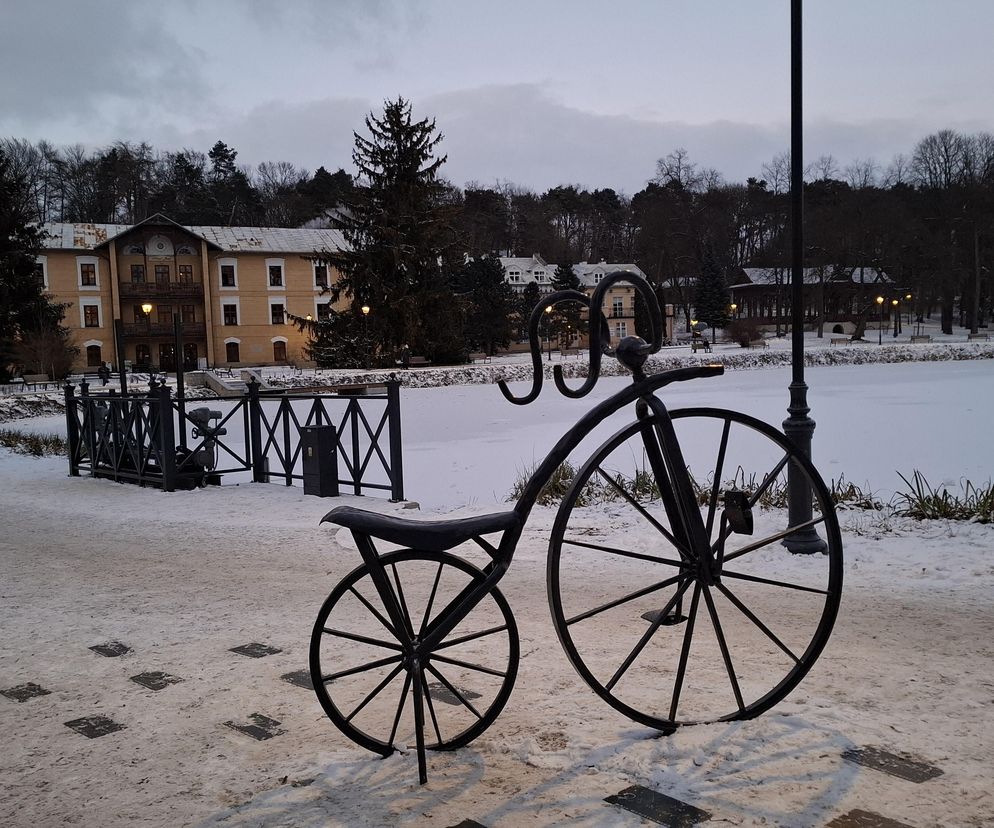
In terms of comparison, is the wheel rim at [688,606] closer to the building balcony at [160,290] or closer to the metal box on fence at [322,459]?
the metal box on fence at [322,459]

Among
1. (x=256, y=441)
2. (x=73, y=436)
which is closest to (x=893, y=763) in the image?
(x=256, y=441)

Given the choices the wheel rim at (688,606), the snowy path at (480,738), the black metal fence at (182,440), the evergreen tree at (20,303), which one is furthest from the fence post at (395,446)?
the evergreen tree at (20,303)

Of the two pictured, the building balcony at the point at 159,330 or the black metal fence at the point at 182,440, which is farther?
the building balcony at the point at 159,330

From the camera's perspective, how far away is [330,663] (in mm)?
4289

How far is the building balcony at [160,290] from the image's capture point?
5275 cm

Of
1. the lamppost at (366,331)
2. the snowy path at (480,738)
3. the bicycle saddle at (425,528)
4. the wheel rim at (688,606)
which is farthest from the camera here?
the lamppost at (366,331)

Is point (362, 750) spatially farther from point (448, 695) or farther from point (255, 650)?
point (255, 650)

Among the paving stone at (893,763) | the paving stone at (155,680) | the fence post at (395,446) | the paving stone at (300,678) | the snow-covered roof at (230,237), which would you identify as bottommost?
the paving stone at (155,680)

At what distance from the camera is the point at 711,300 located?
68.2 metres

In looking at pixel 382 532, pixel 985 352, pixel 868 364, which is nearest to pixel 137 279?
pixel 868 364

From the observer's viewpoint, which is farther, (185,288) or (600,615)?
(185,288)

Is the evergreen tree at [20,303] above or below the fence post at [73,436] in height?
above

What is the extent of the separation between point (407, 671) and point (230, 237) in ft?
187

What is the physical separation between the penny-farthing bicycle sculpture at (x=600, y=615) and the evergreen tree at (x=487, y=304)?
46445 millimetres
